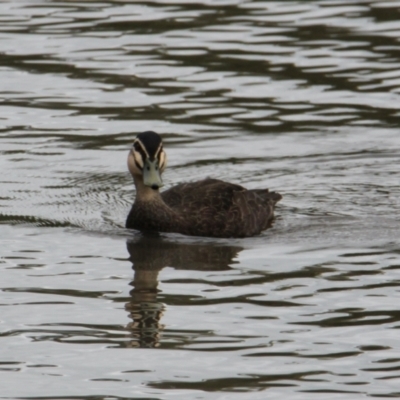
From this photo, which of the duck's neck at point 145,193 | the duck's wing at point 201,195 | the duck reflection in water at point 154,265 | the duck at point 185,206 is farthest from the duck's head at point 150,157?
the duck reflection in water at point 154,265

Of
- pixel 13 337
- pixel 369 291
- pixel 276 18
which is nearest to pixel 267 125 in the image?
pixel 276 18

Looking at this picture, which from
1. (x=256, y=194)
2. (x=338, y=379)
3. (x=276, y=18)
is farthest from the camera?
(x=276, y=18)

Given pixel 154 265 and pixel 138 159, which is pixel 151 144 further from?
pixel 154 265

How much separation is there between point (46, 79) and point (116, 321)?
1139 cm

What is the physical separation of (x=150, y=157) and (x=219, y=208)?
1.04 metres

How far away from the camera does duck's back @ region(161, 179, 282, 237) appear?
15.8 metres

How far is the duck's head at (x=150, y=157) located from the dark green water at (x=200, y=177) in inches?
27.1

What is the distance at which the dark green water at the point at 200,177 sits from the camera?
10.7 m

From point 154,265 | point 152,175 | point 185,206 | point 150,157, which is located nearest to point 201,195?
point 185,206

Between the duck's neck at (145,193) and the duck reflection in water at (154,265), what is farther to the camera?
the duck's neck at (145,193)

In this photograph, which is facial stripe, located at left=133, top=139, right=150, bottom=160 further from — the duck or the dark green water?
the dark green water

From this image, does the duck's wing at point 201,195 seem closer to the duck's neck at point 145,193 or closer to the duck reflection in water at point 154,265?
the duck's neck at point 145,193

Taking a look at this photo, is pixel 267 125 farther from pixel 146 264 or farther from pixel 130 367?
pixel 130 367

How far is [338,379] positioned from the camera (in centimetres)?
1019
